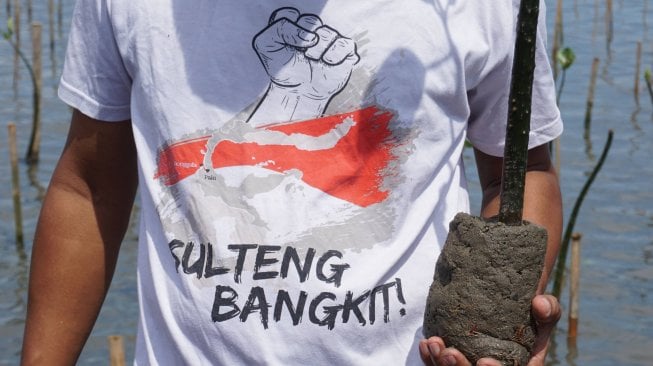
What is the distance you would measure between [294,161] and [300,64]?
13cm

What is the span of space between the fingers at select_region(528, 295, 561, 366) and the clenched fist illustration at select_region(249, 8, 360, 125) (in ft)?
1.29

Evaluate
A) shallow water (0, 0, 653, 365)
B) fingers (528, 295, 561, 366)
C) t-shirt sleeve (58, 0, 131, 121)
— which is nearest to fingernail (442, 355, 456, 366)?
fingers (528, 295, 561, 366)

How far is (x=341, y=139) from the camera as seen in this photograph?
Answer: 168 centimetres

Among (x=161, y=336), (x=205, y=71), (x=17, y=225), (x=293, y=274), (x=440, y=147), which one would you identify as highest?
(x=205, y=71)

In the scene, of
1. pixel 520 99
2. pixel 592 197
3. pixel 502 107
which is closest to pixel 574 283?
pixel 592 197

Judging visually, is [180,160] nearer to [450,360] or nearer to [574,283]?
[450,360]

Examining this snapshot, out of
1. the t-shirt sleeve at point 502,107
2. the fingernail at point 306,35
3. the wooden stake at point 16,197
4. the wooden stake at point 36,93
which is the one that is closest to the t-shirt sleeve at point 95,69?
the fingernail at point 306,35

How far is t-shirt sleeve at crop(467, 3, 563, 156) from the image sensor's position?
176 centimetres

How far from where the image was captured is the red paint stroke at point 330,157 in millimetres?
1671

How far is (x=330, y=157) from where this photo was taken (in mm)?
1675

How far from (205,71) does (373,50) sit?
232mm

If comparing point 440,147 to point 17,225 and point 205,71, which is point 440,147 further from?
point 17,225

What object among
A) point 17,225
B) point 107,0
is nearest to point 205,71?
point 107,0

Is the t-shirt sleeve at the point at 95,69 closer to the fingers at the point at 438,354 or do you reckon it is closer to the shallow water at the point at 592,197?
the fingers at the point at 438,354
